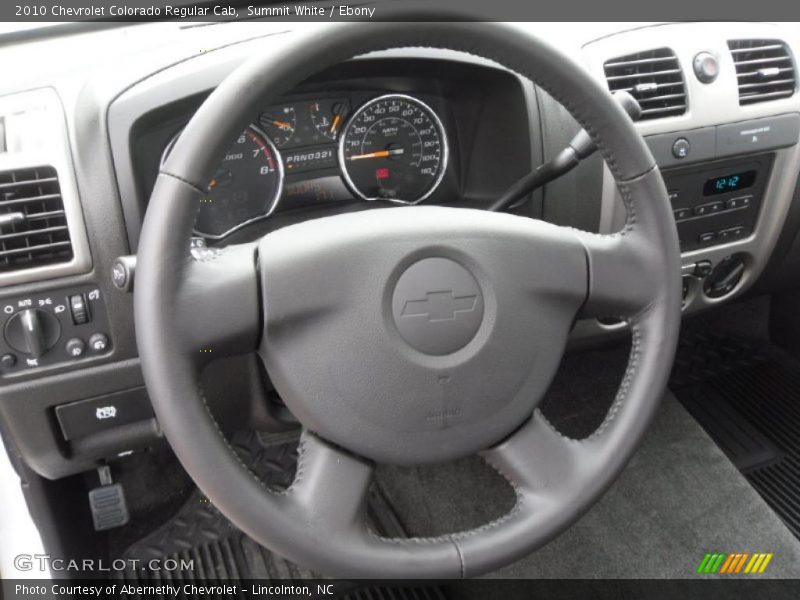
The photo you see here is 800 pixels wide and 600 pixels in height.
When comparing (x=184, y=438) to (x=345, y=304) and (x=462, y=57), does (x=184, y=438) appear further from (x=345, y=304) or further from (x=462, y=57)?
(x=462, y=57)

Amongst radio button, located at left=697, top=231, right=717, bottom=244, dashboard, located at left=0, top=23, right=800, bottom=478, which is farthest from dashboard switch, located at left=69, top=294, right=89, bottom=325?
radio button, located at left=697, top=231, right=717, bottom=244

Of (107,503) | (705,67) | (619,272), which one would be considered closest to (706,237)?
(705,67)

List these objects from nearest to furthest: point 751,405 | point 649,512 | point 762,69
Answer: point 762,69
point 649,512
point 751,405

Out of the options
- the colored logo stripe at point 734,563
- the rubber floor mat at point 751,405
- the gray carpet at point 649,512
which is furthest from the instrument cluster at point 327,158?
the rubber floor mat at point 751,405

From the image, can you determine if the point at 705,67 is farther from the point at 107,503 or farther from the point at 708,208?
the point at 107,503

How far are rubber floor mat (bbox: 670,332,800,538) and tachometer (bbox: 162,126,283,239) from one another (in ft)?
4.08

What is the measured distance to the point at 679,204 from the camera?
1.55 meters

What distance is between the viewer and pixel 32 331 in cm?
109

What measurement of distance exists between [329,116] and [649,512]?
3.48 ft

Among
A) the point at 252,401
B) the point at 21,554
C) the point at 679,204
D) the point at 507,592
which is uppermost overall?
the point at 679,204

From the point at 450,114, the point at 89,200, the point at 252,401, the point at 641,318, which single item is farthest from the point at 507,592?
the point at 89,200

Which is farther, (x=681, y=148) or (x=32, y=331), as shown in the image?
(x=681, y=148)

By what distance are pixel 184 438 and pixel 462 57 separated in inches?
29.5

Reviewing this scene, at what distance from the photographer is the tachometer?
4.08 ft
